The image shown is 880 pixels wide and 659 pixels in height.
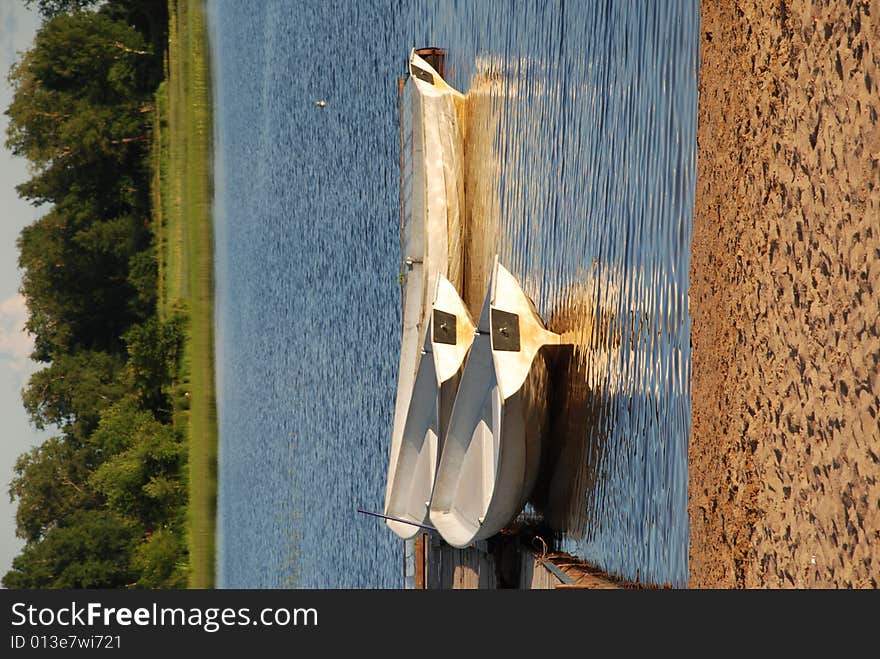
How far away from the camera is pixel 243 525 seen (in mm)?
15844

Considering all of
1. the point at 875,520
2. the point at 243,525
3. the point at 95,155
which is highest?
the point at 95,155

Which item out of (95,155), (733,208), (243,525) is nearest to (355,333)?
(243,525)

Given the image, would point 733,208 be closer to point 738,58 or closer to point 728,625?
point 738,58

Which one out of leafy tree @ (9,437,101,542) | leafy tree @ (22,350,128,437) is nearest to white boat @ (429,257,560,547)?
leafy tree @ (22,350,128,437)

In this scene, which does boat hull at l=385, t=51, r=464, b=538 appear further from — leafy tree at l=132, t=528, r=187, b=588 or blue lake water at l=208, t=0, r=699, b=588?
leafy tree at l=132, t=528, r=187, b=588

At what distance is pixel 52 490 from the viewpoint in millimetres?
24297

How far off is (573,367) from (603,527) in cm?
113

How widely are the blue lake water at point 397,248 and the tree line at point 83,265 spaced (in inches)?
171

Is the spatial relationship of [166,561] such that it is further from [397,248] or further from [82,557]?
[397,248]

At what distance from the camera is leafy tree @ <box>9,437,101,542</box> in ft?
78.7

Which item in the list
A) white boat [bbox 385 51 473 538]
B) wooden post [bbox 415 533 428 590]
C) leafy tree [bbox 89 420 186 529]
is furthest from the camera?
leafy tree [bbox 89 420 186 529]

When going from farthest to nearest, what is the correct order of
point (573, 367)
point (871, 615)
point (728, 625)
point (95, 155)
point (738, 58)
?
point (95, 155) → point (573, 367) → point (738, 58) → point (728, 625) → point (871, 615)

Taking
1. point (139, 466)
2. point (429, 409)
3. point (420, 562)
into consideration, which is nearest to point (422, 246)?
point (429, 409)

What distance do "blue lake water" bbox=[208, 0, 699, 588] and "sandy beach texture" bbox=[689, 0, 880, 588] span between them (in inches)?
29.3
